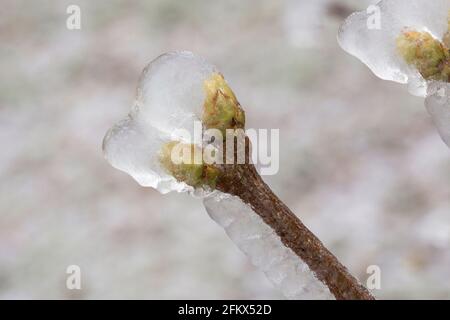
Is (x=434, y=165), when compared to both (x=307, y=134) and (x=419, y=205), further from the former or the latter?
(x=307, y=134)

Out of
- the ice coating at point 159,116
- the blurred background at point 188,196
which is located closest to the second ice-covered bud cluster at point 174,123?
the ice coating at point 159,116

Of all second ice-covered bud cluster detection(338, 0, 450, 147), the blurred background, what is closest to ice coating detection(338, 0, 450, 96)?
second ice-covered bud cluster detection(338, 0, 450, 147)

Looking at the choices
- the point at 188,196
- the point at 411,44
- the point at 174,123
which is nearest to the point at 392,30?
the point at 411,44

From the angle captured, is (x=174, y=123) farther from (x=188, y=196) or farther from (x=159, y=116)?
(x=188, y=196)

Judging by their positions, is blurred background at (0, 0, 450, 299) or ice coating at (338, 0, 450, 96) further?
blurred background at (0, 0, 450, 299)

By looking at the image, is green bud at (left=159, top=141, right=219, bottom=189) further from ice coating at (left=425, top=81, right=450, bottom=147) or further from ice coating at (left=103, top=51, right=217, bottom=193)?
ice coating at (left=425, top=81, right=450, bottom=147)

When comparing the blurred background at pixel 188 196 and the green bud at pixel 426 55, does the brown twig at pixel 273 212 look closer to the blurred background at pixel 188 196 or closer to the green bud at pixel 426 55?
the green bud at pixel 426 55

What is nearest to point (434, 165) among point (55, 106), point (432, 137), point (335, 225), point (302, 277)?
point (432, 137)
